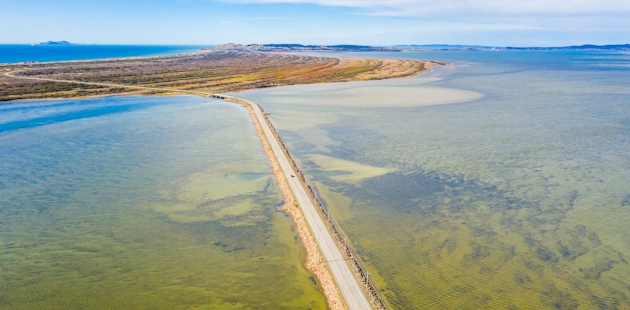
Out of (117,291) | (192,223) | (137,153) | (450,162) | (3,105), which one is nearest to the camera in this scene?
(117,291)

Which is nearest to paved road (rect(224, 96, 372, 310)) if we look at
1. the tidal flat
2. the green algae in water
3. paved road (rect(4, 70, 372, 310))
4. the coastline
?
paved road (rect(4, 70, 372, 310))

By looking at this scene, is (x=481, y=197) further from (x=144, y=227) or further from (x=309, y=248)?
(x=144, y=227)

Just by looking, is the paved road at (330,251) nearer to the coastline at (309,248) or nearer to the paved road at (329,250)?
the paved road at (329,250)

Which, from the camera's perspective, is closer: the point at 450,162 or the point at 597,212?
the point at 597,212

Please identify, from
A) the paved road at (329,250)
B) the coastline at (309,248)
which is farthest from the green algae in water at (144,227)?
the paved road at (329,250)

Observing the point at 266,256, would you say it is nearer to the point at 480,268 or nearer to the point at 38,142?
the point at 480,268

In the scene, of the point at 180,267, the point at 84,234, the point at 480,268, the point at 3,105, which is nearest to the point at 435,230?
the point at 480,268

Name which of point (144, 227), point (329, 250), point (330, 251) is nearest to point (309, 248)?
point (329, 250)
